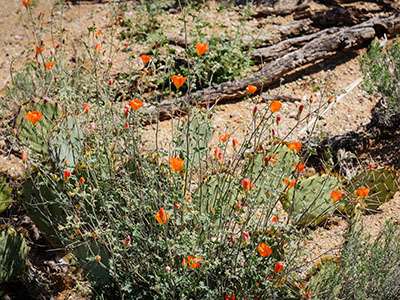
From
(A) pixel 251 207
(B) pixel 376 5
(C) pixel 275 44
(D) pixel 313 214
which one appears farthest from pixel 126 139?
(B) pixel 376 5

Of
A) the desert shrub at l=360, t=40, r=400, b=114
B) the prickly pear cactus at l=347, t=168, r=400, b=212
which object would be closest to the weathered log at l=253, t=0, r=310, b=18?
the desert shrub at l=360, t=40, r=400, b=114

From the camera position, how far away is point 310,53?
15.3ft

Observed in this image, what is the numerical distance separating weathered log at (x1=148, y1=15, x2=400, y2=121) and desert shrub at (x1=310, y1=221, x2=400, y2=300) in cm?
212

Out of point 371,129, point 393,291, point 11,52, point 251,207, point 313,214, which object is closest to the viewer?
point 251,207

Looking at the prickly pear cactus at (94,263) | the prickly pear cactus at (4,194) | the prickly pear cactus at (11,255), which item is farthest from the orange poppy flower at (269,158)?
the prickly pear cactus at (4,194)

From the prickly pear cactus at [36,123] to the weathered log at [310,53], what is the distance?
102 cm

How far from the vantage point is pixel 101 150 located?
279 cm

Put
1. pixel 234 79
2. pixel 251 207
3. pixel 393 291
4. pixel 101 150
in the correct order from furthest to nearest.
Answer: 1. pixel 234 79
2. pixel 101 150
3. pixel 393 291
4. pixel 251 207

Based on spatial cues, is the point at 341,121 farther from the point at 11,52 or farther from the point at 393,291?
the point at 11,52

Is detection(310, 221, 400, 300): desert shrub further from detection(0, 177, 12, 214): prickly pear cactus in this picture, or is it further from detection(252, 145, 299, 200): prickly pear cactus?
detection(0, 177, 12, 214): prickly pear cactus

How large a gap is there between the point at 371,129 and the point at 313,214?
1.27 metres

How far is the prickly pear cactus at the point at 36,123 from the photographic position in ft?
10.7

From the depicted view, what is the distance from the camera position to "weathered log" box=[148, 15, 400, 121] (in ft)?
14.3

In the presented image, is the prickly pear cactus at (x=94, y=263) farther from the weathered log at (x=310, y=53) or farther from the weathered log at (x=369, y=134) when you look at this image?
the weathered log at (x=369, y=134)
